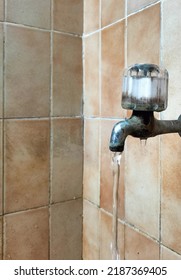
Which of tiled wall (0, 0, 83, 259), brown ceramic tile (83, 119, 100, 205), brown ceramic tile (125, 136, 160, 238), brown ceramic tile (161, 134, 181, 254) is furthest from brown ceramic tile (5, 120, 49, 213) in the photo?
brown ceramic tile (161, 134, 181, 254)

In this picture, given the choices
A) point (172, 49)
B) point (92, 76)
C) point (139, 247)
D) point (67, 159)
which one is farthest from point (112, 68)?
point (139, 247)

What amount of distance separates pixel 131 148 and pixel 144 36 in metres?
0.28

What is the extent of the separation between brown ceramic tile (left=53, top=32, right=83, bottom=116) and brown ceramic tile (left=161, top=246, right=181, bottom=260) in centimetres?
48

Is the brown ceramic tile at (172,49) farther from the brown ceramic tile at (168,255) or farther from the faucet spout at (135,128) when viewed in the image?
the brown ceramic tile at (168,255)

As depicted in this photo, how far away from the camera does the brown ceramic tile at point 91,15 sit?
0.79 m

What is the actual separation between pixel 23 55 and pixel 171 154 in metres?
0.50

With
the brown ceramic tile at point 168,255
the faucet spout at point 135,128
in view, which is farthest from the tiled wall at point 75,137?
the faucet spout at point 135,128

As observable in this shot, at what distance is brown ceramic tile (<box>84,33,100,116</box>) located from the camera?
0.79 metres

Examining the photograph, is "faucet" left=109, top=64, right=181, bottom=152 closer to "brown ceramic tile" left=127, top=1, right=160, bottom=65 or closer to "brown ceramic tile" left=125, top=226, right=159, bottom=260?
"brown ceramic tile" left=127, top=1, right=160, bottom=65

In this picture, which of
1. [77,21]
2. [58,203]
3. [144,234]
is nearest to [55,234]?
[58,203]

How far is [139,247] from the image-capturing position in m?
0.65

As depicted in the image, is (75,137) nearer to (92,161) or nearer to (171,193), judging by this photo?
(92,161)

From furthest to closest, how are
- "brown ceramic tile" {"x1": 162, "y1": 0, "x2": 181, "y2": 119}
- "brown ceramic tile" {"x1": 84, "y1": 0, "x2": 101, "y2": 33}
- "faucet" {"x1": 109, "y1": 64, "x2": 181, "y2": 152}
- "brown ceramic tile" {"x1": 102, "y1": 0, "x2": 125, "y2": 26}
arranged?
"brown ceramic tile" {"x1": 84, "y1": 0, "x2": 101, "y2": 33} < "brown ceramic tile" {"x1": 102, "y1": 0, "x2": 125, "y2": 26} < "brown ceramic tile" {"x1": 162, "y1": 0, "x2": 181, "y2": 119} < "faucet" {"x1": 109, "y1": 64, "x2": 181, "y2": 152}

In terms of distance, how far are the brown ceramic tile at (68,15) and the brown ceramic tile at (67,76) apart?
1.1 inches
